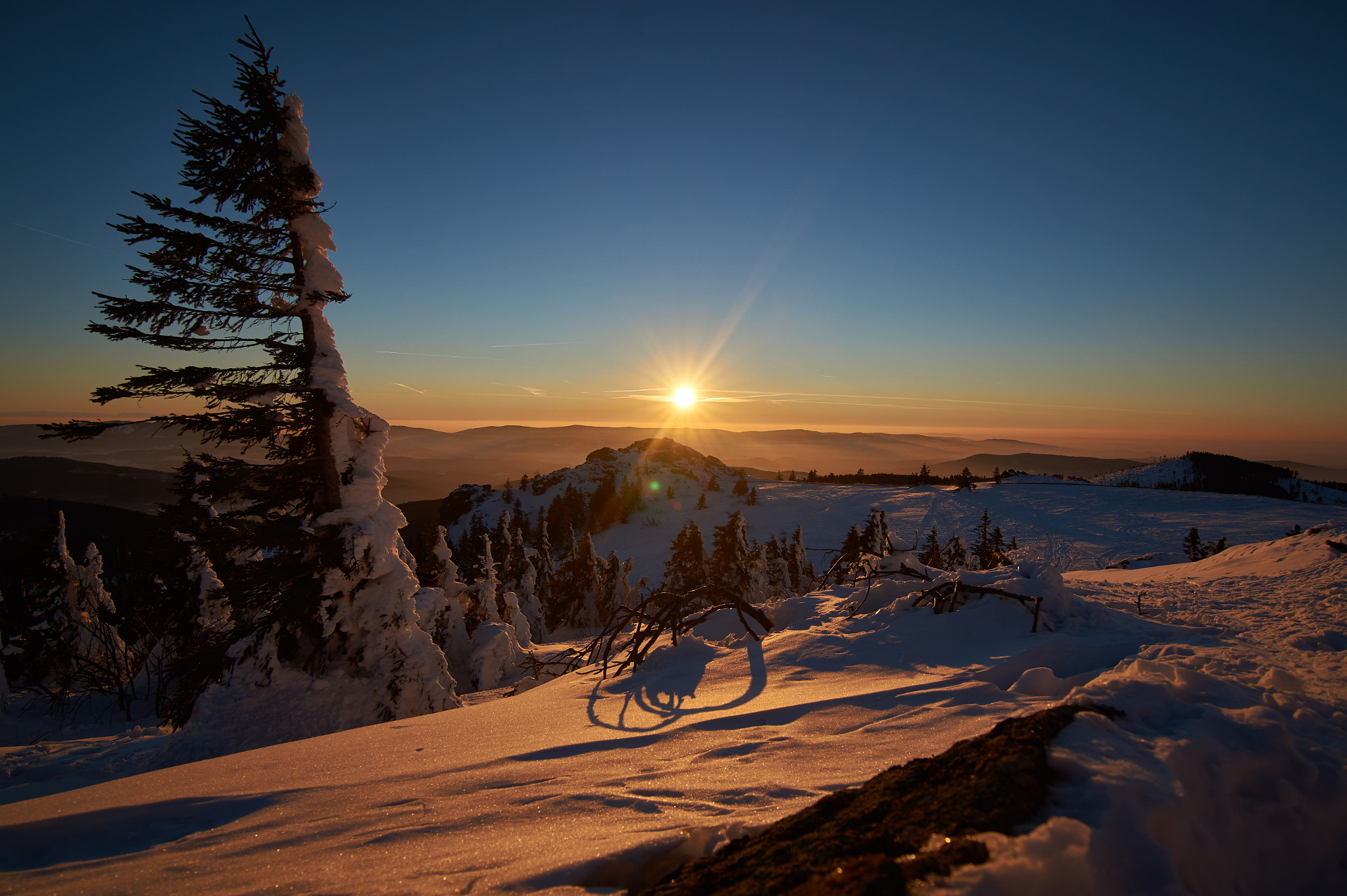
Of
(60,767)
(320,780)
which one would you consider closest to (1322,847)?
(320,780)

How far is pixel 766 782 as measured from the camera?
6.95 feet

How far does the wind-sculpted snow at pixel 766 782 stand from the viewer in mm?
1366

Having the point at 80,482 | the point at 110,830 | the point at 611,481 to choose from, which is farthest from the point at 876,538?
the point at 80,482

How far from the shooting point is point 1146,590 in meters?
5.95

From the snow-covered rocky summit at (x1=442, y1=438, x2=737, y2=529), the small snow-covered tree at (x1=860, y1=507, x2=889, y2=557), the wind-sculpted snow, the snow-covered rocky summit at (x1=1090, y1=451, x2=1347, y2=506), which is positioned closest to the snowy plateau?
the wind-sculpted snow

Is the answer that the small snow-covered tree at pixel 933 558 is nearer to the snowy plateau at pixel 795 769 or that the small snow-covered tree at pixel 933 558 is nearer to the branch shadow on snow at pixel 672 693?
the snowy plateau at pixel 795 769

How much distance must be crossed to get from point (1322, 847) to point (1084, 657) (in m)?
2.02

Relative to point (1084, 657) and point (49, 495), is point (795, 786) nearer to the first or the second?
point (1084, 657)

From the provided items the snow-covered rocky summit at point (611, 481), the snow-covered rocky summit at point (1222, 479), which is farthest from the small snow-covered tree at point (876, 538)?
the snow-covered rocky summit at point (1222, 479)

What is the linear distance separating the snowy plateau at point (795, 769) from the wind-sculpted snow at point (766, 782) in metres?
0.01

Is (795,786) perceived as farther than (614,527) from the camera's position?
No

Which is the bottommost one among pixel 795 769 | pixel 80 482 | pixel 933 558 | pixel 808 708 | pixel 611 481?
pixel 80 482

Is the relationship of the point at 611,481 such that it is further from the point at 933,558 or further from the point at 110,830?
the point at 110,830

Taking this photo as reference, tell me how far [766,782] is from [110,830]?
2.57 metres
